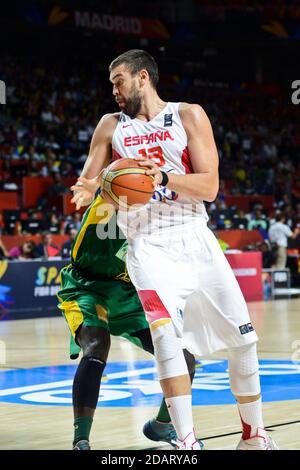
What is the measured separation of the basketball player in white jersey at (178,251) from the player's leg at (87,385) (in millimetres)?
514

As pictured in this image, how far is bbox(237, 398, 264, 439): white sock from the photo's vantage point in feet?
15.7

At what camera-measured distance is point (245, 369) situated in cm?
477

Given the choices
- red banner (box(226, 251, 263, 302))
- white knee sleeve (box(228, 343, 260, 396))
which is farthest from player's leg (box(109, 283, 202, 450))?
red banner (box(226, 251, 263, 302))

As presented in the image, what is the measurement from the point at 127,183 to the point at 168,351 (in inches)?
34.5

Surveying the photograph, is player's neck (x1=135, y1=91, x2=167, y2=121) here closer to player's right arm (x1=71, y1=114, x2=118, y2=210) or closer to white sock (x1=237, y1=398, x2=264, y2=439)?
player's right arm (x1=71, y1=114, x2=118, y2=210)

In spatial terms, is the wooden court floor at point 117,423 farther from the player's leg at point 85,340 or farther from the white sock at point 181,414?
the white sock at point 181,414

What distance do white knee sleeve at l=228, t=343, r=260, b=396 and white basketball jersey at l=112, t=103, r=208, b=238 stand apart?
751 millimetres

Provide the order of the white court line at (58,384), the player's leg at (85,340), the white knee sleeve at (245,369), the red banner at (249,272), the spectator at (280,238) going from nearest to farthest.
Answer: the white knee sleeve at (245,369) < the player's leg at (85,340) < the white court line at (58,384) < the red banner at (249,272) < the spectator at (280,238)

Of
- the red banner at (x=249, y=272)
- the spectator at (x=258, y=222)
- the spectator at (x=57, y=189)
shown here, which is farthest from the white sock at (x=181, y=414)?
the spectator at (x=258, y=222)

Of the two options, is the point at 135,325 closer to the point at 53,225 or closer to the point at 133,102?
the point at 133,102

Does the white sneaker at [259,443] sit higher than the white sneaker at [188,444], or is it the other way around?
the white sneaker at [188,444]

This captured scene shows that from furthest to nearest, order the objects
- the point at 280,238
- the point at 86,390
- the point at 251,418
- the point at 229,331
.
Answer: the point at 280,238 < the point at 86,390 < the point at 251,418 < the point at 229,331

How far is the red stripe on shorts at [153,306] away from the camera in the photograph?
15.0ft

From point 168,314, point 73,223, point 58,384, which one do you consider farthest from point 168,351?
point 73,223
